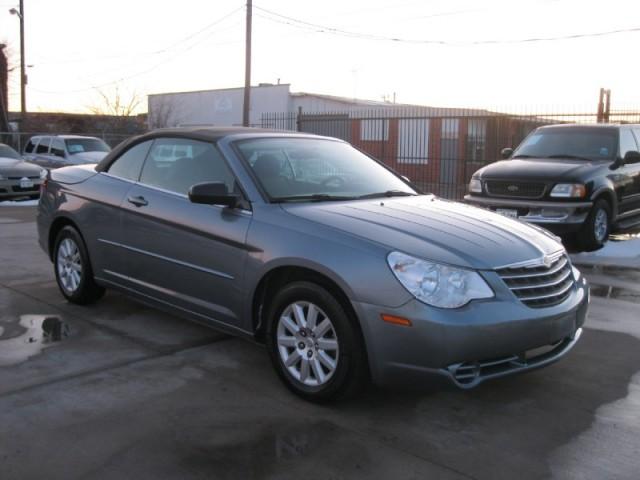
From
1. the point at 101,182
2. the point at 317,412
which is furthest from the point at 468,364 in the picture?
the point at 101,182

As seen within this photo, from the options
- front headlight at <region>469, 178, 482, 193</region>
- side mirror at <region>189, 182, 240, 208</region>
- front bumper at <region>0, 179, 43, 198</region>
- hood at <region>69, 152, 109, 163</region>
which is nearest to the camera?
side mirror at <region>189, 182, 240, 208</region>

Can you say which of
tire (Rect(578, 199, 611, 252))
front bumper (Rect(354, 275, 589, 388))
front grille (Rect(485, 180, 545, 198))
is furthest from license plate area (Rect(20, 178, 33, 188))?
front bumper (Rect(354, 275, 589, 388))

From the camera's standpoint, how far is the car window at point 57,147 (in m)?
18.1

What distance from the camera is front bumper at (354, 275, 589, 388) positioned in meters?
3.64

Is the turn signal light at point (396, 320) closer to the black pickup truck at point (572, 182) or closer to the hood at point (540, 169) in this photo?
the black pickup truck at point (572, 182)

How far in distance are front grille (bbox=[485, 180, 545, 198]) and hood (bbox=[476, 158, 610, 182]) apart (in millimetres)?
83

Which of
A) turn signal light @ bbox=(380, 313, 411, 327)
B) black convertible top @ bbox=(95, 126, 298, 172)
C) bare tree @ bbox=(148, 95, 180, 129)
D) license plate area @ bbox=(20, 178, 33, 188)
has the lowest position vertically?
turn signal light @ bbox=(380, 313, 411, 327)

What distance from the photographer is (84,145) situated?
18.5 meters

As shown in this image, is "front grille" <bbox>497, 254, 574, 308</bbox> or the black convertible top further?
the black convertible top

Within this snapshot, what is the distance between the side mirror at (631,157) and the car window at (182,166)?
296 inches

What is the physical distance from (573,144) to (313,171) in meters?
6.82

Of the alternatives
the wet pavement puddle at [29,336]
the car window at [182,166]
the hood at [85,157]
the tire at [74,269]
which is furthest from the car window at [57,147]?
the car window at [182,166]

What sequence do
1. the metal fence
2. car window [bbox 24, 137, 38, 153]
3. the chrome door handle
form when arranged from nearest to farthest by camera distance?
the chrome door handle
the metal fence
car window [bbox 24, 137, 38, 153]

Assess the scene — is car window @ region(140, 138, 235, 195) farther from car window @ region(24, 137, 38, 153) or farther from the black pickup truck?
car window @ region(24, 137, 38, 153)
